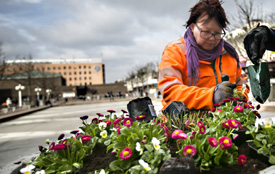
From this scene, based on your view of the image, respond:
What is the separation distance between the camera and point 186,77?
7.32 ft

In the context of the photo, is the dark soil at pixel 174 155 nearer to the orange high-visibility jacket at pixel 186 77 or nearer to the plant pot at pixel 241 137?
the plant pot at pixel 241 137

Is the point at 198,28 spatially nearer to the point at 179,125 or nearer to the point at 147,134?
the point at 179,125

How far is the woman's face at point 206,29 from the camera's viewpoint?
6.98 feet

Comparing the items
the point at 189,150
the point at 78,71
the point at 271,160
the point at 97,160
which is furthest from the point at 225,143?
the point at 78,71

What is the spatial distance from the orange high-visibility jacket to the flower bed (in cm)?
14

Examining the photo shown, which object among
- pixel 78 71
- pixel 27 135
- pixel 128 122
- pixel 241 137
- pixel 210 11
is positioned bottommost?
pixel 27 135

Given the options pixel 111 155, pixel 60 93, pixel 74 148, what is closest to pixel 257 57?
pixel 111 155

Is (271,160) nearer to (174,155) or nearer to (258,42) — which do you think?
(174,155)

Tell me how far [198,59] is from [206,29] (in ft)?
0.88

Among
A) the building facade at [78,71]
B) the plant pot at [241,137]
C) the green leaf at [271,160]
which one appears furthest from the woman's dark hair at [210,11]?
the building facade at [78,71]

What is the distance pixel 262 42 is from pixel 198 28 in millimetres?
539

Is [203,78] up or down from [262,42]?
down

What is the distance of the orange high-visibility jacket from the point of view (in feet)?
6.38

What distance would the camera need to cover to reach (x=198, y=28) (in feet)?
7.15
